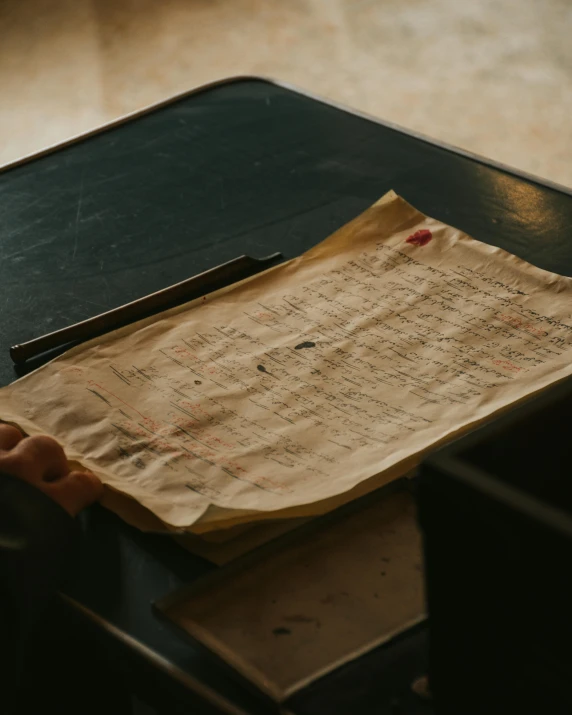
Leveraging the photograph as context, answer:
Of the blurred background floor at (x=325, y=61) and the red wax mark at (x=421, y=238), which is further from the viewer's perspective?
the blurred background floor at (x=325, y=61)

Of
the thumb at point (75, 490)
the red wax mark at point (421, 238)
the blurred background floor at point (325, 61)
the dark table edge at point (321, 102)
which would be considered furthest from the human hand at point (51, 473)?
the blurred background floor at point (325, 61)

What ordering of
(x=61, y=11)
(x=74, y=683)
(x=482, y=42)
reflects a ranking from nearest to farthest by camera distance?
(x=74, y=683)
(x=482, y=42)
(x=61, y=11)

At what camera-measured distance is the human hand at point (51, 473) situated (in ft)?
1.82

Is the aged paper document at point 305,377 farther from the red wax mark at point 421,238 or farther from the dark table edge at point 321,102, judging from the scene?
the dark table edge at point 321,102

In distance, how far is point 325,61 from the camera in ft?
9.69

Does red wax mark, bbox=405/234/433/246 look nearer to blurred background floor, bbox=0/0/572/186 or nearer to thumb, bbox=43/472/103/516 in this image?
thumb, bbox=43/472/103/516

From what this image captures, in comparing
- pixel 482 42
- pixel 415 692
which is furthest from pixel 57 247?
pixel 482 42

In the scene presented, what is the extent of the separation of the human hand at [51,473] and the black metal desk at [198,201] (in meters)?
0.02

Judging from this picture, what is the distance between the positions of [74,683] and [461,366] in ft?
1.24

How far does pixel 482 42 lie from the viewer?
297cm

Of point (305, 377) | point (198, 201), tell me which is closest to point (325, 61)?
point (198, 201)

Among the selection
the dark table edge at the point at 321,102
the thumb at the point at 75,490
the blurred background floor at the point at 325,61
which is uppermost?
the dark table edge at the point at 321,102

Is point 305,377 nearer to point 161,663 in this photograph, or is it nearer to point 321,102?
point 161,663

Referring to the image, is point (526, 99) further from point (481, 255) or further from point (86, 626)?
point (86, 626)
